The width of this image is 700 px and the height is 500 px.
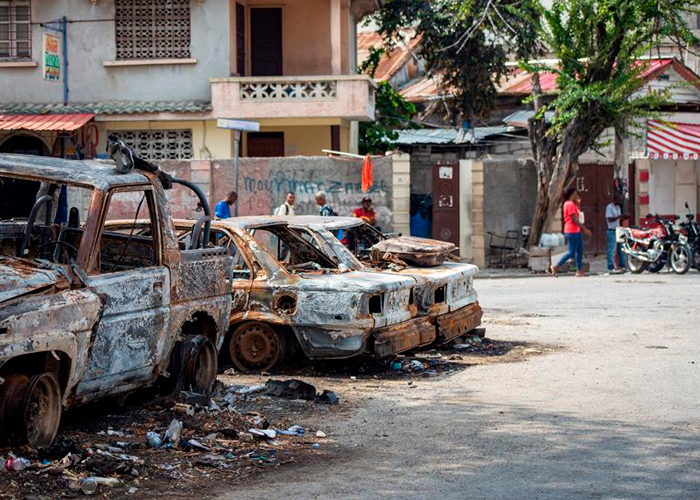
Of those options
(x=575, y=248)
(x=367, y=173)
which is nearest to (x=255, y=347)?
(x=575, y=248)

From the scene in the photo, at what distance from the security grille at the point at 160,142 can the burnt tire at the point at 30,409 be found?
72.4 ft

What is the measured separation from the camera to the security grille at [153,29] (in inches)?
1120

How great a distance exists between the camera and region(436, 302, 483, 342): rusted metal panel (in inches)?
481

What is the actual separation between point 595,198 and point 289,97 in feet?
24.9

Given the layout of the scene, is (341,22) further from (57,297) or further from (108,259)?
(57,297)

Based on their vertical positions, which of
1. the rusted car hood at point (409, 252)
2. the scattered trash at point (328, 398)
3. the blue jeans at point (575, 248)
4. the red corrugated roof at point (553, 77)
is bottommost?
the scattered trash at point (328, 398)

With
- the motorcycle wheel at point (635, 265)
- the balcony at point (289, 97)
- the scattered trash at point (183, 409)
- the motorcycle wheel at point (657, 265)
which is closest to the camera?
the scattered trash at point (183, 409)

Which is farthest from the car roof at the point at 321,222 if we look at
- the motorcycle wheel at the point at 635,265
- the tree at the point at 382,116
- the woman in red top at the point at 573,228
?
the tree at the point at 382,116

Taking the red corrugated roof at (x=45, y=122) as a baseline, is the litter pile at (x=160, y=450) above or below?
below

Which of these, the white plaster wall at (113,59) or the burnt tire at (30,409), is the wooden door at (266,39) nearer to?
the white plaster wall at (113,59)

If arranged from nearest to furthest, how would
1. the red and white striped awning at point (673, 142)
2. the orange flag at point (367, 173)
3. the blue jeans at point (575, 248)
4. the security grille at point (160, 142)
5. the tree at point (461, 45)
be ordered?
1. the blue jeans at point (575, 248)
2. the orange flag at point (367, 173)
3. the security grille at point (160, 142)
4. the red and white striped awning at point (673, 142)
5. the tree at point (461, 45)

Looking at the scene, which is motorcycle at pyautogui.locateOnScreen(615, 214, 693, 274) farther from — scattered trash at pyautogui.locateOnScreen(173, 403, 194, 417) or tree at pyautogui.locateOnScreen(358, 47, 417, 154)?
scattered trash at pyautogui.locateOnScreen(173, 403, 194, 417)

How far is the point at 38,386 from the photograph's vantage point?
7.03m

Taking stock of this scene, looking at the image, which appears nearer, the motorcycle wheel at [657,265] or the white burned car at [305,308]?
the white burned car at [305,308]
